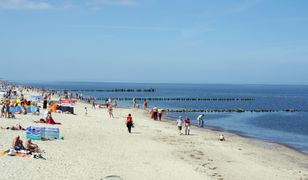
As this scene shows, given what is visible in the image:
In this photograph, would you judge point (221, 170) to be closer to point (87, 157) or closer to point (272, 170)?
point (272, 170)

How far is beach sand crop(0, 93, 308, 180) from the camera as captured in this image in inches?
523

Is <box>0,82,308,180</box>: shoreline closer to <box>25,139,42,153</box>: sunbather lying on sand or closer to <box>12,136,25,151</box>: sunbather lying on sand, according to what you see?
<box>25,139,42,153</box>: sunbather lying on sand

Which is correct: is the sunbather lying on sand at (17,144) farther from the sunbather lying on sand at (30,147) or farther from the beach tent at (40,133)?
the beach tent at (40,133)

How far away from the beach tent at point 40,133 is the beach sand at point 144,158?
0.53 meters

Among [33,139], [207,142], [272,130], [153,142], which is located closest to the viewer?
[33,139]

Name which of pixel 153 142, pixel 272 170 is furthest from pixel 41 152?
pixel 272 170

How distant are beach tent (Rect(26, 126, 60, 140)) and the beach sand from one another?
1.73ft

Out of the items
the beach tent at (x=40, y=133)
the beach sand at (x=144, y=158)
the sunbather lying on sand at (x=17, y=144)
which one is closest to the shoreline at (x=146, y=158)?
the beach sand at (x=144, y=158)

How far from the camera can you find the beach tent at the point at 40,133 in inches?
707

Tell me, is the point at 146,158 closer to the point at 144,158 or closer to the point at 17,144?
the point at 144,158

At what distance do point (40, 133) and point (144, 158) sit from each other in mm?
4951

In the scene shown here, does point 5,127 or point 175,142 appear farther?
point 175,142

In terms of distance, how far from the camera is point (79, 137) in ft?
67.9

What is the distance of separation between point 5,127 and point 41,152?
5902 mm
